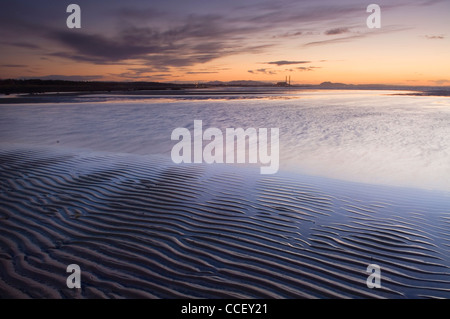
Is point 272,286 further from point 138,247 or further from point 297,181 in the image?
point 297,181

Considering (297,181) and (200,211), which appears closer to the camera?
(200,211)

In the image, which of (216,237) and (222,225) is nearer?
(216,237)

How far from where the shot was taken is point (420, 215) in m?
4.41

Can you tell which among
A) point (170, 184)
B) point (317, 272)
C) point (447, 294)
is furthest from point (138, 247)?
point (447, 294)

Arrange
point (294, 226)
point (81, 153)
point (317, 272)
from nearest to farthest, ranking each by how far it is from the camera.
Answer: point (317, 272) < point (294, 226) < point (81, 153)

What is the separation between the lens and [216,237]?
143 inches

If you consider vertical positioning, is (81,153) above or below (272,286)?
above

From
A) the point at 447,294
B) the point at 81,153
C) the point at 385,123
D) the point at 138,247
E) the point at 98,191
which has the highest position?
the point at 385,123

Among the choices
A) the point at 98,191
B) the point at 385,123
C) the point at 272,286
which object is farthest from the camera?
the point at 385,123

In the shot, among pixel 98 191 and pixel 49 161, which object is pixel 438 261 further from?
pixel 49 161

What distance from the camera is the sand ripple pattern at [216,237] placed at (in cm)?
274

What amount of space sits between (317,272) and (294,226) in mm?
1036

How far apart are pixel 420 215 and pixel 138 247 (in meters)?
3.91

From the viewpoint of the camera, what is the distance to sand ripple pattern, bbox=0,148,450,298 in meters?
2.74
